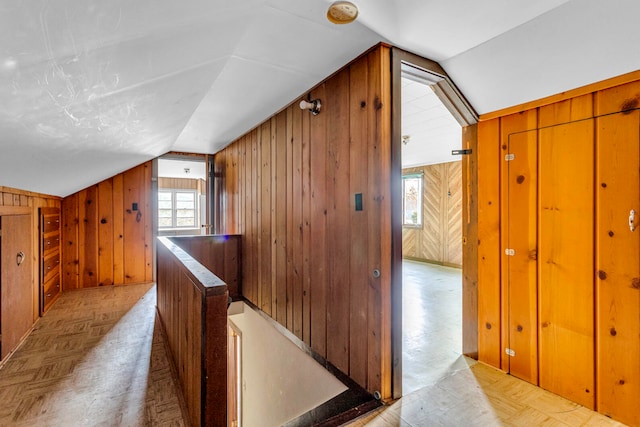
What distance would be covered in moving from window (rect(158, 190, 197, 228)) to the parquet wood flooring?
4827 millimetres

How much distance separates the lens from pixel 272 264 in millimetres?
3123

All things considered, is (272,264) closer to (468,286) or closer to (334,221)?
(334,221)

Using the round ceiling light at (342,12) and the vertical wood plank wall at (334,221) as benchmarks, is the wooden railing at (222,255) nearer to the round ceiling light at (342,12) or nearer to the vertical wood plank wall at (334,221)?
the vertical wood plank wall at (334,221)

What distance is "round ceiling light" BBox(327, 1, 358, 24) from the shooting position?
137 centimetres

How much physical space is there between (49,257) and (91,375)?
7.74 ft

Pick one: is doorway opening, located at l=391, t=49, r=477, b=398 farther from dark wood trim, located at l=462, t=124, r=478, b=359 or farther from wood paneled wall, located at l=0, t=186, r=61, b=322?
wood paneled wall, located at l=0, t=186, r=61, b=322

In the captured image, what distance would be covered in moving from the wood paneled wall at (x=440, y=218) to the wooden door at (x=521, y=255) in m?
3.81

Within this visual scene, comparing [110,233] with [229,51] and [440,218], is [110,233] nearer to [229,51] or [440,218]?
[229,51]

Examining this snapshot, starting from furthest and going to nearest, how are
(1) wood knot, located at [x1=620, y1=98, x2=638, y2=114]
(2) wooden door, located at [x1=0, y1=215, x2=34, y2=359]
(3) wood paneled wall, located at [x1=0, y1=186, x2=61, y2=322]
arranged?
(3) wood paneled wall, located at [x1=0, y1=186, x2=61, y2=322] < (2) wooden door, located at [x1=0, y1=215, x2=34, y2=359] < (1) wood knot, located at [x1=620, y1=98, x2=638, y2=114]

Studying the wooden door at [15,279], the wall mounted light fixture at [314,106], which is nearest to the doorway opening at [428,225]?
the wall mounted light fixture at [314,106]

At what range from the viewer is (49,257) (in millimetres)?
3613

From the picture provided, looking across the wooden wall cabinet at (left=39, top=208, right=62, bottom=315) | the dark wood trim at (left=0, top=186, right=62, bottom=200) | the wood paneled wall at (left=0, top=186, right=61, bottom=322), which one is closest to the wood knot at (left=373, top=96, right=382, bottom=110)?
the dark wood trim at (left=0, top=186, right=62, bottom=200)

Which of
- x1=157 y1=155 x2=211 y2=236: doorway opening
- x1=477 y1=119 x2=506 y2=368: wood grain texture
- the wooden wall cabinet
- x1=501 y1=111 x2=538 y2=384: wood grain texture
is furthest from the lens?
x1=157 y1=155 x2=211 y2=236: doorway opening

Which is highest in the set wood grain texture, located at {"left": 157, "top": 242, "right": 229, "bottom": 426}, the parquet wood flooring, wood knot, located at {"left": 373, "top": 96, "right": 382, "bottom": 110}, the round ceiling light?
the round ceiling light
